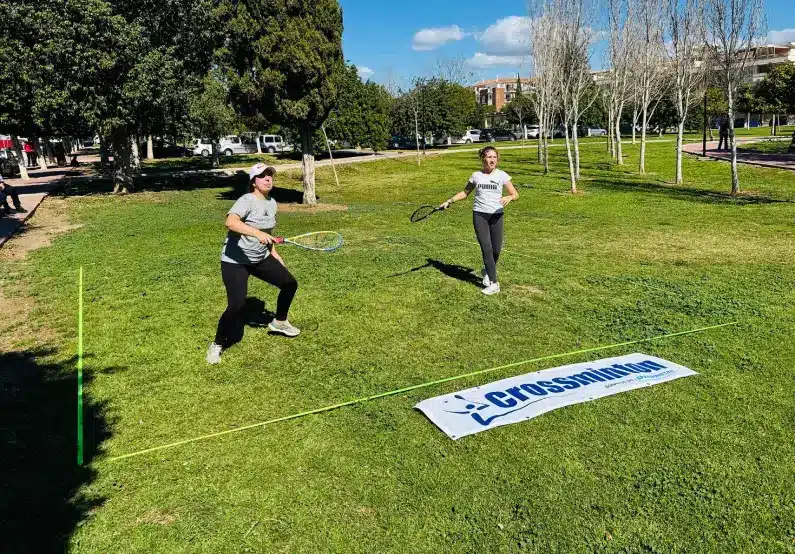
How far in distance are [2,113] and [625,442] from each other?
22.1m

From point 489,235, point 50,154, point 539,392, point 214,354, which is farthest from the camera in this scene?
point 50,154

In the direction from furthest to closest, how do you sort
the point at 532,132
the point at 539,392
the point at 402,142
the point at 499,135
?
the point at 499,135, the point at 532,132, the point at 402,142, the point at 539,392

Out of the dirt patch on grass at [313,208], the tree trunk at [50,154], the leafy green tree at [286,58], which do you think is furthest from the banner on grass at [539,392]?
the tree trunk at [50,154]

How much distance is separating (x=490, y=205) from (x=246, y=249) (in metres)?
3.64

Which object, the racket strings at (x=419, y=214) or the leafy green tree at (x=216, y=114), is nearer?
the racket strings at (x=419, y=214)

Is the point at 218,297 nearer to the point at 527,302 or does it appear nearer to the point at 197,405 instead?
the point at 197,405

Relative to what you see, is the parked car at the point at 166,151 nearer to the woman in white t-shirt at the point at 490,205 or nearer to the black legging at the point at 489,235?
the woman in white t-shirt at the point at 490,205

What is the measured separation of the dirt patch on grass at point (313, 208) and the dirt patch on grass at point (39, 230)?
6.14 meters

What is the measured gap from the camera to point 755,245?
432 inches

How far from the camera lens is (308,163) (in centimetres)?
1883

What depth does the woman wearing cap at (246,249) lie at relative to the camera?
5574 millimetres

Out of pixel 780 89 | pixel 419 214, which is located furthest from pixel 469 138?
pixel 419 214

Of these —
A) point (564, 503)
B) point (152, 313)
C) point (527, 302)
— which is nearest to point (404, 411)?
point (564, 503)

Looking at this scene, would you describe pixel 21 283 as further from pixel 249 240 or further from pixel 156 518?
pixel 156 518
